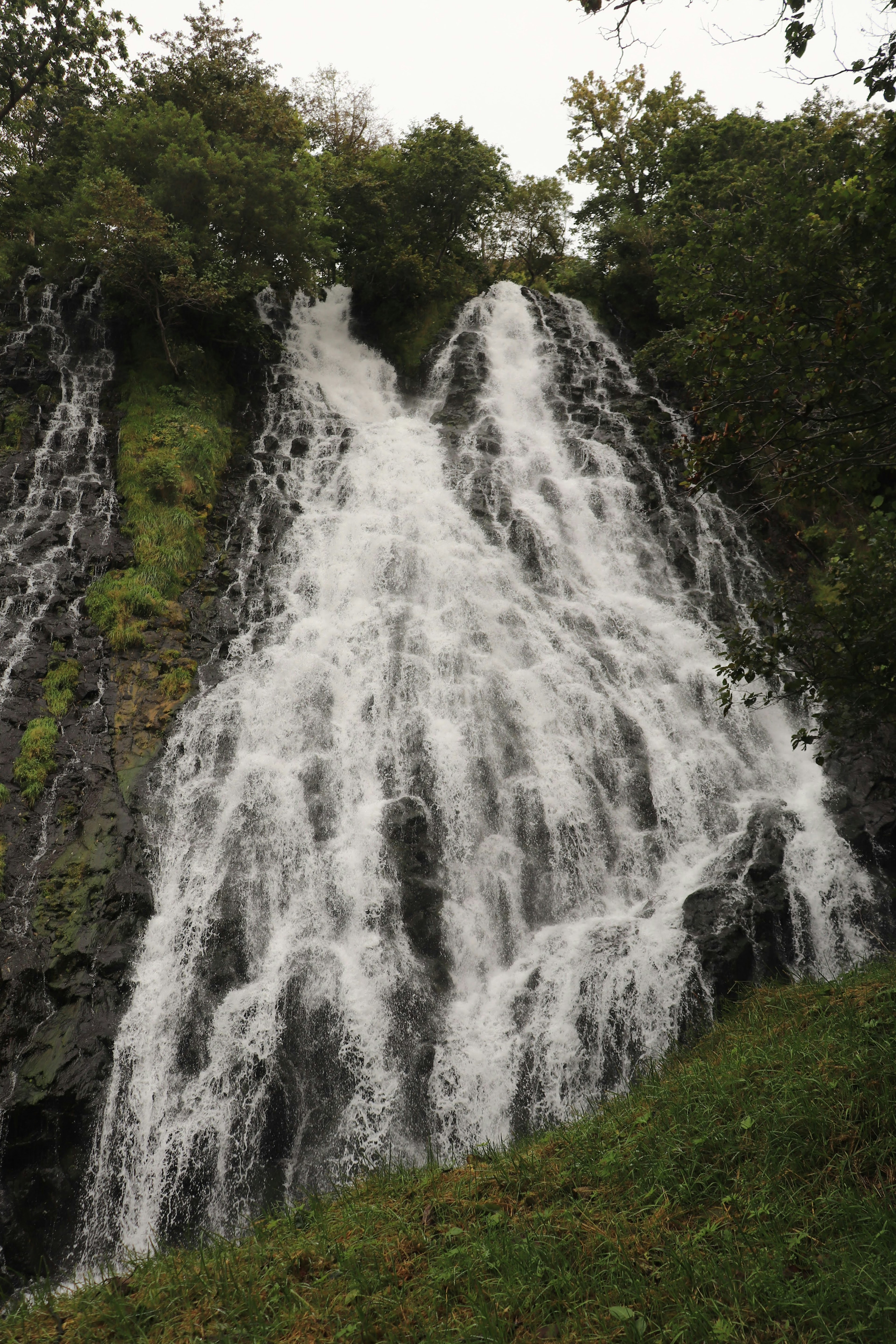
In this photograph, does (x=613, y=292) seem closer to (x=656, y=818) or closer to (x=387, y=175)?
(x=387, y=175)

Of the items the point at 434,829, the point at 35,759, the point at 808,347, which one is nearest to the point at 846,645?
the point at 808,347

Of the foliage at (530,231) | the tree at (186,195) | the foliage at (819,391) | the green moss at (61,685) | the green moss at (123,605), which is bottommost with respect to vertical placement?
the foliage at (819,391)

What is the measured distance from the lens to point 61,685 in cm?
1097

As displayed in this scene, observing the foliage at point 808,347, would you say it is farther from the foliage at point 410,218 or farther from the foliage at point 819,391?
the foliage at point 410,218

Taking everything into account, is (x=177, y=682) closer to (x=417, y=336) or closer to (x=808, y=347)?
(x=808, y=347)

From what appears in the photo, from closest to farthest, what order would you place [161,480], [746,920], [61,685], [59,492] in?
[746,920]
[61,685]
[59,492]
[161,480]

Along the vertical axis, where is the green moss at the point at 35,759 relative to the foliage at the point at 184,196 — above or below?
below

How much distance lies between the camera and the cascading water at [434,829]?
745 cm

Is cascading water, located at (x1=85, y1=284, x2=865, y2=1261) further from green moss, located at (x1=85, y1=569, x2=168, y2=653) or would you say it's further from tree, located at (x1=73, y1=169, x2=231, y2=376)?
tree, located at (x1=73, y1=169, x2=231, y2=376)

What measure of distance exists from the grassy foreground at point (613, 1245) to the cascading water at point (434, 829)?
2.89m

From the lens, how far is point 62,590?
1220 centimetres

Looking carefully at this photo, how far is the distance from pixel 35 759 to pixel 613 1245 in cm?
934

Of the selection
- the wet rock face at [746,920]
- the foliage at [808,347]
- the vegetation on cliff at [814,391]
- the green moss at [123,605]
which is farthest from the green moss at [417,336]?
the wet rock face at [746,920]

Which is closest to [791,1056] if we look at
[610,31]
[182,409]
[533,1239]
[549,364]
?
[533,1239]
